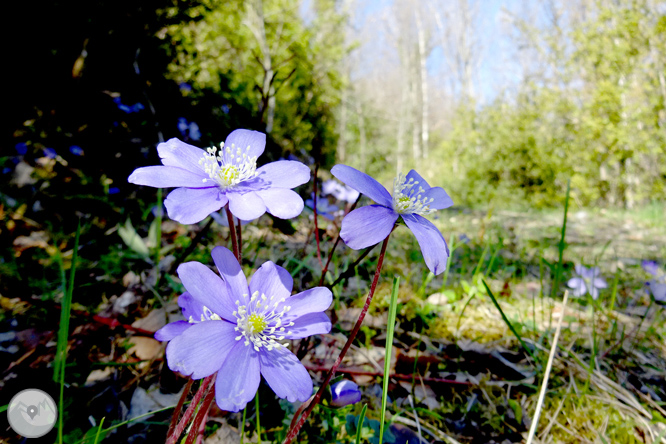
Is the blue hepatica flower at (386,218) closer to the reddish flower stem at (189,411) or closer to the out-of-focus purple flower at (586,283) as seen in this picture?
the reddish flower stem at (189,411)

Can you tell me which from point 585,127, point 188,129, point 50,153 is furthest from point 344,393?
point 585,127

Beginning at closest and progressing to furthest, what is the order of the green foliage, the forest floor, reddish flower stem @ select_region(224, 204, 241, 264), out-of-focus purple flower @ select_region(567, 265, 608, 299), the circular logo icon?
reddish flower stem @ select_region(224, 204, 241, 264) → the circular logo icon → the forest floor → out-of-focus purple flower @ select_region(567, 265, 608, 299) → the green foliage

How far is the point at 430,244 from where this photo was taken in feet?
1.97

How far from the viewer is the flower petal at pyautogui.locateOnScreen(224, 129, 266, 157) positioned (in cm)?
72

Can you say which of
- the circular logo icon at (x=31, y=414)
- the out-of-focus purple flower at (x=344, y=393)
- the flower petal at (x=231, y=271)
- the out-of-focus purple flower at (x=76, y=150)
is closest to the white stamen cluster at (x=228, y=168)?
the flower petal at (x=231, y=271)

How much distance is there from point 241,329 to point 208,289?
0.27 feet

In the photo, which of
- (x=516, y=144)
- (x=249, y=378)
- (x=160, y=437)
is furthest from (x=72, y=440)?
(x=516, y=144)

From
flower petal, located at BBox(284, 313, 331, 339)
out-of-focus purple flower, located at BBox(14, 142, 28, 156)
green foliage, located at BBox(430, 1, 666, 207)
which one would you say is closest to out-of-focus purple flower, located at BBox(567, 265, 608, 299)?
flower petal, located at BBox(284, 313, 331, 339)

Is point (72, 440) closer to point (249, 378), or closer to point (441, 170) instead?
Answer: point (249, 378)

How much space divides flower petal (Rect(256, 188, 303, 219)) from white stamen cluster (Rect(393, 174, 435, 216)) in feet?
0.58

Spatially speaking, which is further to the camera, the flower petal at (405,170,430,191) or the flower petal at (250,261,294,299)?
the flower petal at (405,170,430,191)

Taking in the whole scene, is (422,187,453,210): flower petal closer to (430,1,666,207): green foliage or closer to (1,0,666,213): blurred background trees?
(1,0,666,213): blurred background trees

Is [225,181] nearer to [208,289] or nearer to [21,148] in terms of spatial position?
[208,289]

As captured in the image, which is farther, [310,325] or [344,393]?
[344,393]
